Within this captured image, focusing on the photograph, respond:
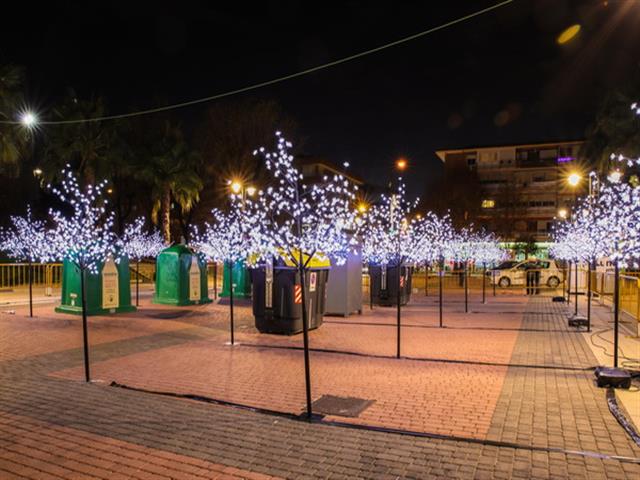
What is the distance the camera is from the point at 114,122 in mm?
31500

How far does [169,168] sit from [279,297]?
2358 centimetres

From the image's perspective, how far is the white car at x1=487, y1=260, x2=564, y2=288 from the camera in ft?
104

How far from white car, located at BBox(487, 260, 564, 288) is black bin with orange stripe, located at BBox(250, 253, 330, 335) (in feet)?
62.4

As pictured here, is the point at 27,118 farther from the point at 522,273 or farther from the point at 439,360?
the point at 522,273

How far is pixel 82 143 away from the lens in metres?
29.6

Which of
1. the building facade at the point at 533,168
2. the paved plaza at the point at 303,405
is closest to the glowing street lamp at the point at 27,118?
the paved plaza at the point at 303,405

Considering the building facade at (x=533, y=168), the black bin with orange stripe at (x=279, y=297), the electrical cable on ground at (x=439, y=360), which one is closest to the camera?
the electrical cable on ground at (x=439, y=360)

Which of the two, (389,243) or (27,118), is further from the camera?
(27,118)

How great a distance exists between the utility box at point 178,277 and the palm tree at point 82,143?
40.8 ft

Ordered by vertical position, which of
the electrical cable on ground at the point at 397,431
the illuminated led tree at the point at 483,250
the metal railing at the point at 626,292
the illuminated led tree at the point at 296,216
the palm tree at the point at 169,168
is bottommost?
the electrical cable on ground at the point at 397,431

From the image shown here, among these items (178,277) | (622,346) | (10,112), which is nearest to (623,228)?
(622,346)

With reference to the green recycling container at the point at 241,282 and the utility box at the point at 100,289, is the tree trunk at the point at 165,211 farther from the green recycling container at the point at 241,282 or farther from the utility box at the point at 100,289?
the utility box at the point at 100,289

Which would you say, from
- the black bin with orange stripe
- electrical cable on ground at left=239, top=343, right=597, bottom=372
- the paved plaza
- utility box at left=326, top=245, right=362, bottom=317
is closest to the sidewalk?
the paved plaza

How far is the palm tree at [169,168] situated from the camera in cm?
3475
